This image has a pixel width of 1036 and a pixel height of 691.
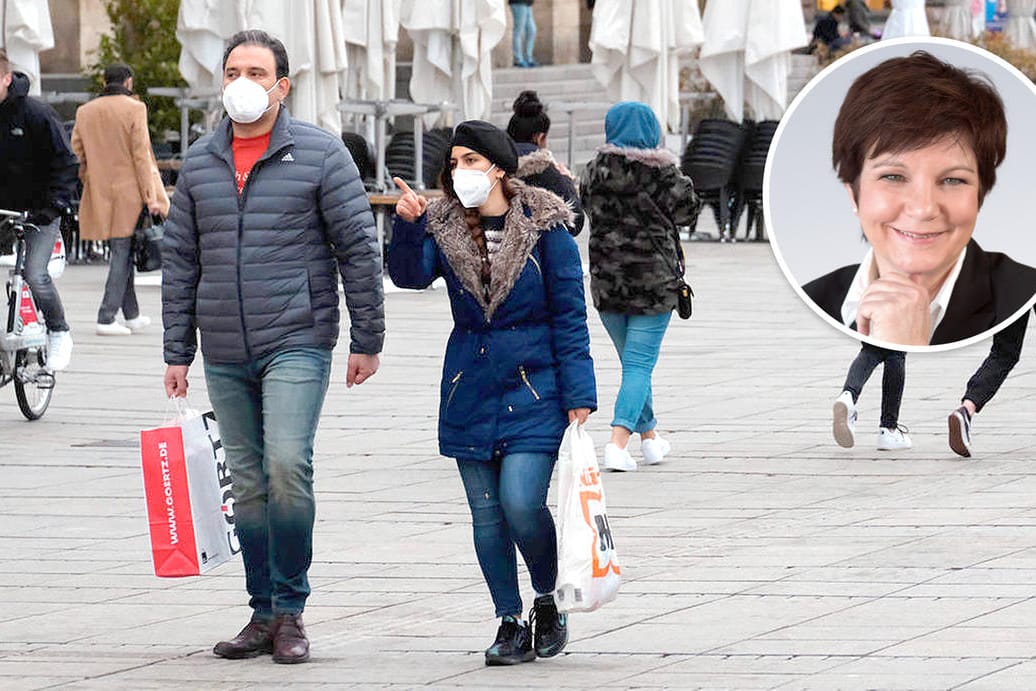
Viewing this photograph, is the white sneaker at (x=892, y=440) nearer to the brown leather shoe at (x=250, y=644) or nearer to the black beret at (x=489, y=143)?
the black beret at (x=489, y=143)

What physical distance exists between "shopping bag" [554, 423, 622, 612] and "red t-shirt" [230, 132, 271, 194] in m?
1.20

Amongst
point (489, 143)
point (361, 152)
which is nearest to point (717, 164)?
point (361, 152)

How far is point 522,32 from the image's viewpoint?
33938mm

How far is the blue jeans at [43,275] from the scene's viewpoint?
12.5m

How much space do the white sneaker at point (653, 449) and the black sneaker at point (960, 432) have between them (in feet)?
4.26

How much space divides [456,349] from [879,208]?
1743mm

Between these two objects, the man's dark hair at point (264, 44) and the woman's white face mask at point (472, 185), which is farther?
the man's dark hair at point (264, 44)

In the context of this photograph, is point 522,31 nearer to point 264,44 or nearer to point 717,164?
point 717,164

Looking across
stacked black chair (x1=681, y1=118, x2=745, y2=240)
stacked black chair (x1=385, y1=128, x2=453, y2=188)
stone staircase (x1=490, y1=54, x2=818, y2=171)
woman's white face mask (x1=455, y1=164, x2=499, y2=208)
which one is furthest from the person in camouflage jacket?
stone staircase (x1=490, y1=54, x2=818, y2=171)

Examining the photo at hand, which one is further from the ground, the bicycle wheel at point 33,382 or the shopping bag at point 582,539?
the shopping bag at point 582,539

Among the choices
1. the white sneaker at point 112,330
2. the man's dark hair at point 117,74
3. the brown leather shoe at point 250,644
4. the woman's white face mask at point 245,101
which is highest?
A: the woman's white face mask at point 245,101

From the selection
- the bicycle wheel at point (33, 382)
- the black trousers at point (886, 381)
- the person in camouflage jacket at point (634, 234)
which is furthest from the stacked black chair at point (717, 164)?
the person in camouflage jacket at point (634, 234)

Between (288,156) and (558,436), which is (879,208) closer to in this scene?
(558,436)

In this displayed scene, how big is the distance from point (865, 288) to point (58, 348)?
8.00m
